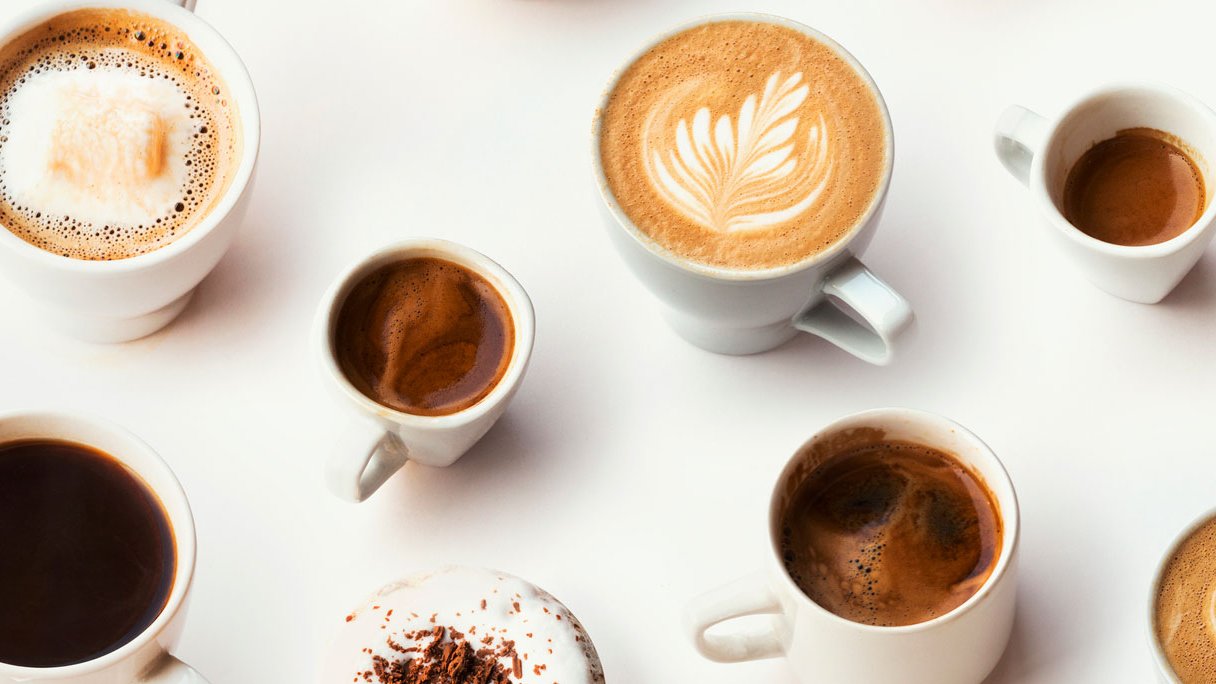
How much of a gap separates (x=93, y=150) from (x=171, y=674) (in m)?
0.55

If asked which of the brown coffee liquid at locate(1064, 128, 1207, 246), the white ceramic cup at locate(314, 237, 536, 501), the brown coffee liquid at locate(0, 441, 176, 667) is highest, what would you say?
the brown coffee liquid at locate(1064, 128, 1207, 246)

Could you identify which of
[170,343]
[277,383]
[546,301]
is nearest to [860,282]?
[546,301]

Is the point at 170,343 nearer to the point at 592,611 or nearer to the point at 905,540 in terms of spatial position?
the point at 592,611

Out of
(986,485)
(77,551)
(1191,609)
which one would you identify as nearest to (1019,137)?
(986,485)

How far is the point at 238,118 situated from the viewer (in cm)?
177

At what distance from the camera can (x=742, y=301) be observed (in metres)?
1.62

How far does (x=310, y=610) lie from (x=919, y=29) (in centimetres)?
91

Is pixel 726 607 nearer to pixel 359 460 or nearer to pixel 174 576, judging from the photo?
pixel 359 460

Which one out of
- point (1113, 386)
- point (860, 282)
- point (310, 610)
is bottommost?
point (310, 610)

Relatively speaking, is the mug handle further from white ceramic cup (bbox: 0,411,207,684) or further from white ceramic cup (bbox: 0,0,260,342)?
white ceramic cup (bbox: 0,0,260,342)

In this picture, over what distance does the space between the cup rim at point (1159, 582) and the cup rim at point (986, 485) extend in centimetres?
12

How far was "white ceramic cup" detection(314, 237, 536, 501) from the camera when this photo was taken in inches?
63.7

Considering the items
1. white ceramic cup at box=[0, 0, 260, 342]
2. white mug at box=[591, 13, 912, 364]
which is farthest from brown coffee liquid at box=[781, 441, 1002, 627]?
white ceramic cup at box=[0, 0, 260, 342]

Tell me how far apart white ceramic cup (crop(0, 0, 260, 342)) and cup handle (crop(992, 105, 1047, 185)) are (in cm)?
76
